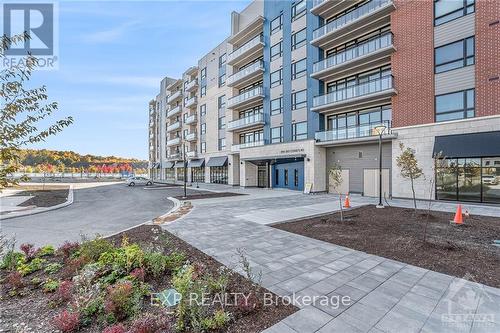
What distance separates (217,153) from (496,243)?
3245 cm

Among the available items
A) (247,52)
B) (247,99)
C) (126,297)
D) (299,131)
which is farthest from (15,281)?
(247,52)

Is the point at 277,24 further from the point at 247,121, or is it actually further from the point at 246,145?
the point at 246,145

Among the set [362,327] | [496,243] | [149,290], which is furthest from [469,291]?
[149,290]

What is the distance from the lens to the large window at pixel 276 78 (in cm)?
2694

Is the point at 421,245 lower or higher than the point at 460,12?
lower

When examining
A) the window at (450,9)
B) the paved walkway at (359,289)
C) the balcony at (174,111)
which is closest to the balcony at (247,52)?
the window at (450,9)

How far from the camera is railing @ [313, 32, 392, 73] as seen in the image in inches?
720

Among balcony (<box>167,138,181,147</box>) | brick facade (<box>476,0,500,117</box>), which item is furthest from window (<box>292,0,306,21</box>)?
balcony (<box>167,138,181,147</box>)

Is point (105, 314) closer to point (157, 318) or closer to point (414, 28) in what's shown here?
point (157, 318)

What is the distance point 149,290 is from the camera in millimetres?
4336

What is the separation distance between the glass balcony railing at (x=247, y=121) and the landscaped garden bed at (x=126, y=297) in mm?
23992

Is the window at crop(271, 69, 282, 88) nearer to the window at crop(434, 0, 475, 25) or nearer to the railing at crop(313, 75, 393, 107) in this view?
the railing at crop(313, 75, 393, 107)

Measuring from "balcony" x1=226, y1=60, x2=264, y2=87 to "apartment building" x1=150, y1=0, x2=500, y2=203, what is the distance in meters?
0.20

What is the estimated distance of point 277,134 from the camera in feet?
89.1
